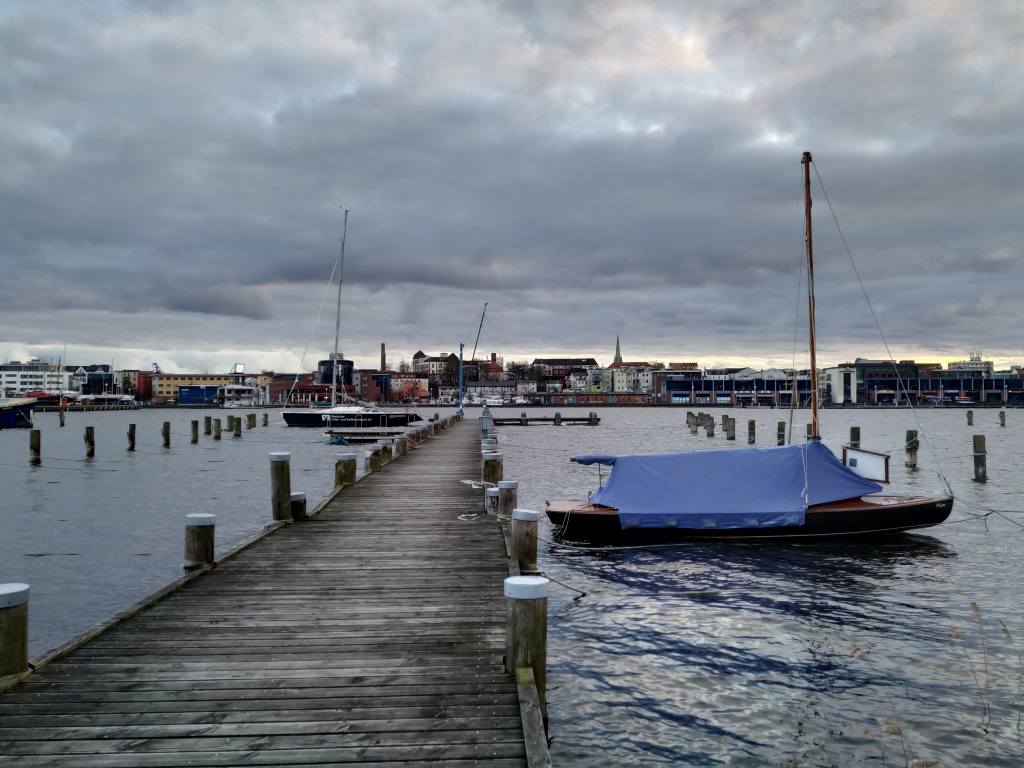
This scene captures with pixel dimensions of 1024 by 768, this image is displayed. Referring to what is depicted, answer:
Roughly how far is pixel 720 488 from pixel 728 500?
1.35 ft

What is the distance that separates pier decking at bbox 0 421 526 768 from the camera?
21.1ft

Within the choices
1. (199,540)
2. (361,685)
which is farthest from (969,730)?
Result: (199,540)

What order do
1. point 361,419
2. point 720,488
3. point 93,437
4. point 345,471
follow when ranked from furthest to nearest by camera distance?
point 361,419
point 93,437
point 345,471
point 720,488

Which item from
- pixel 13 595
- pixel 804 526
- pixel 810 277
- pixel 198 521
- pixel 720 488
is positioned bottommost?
pixel 804 526

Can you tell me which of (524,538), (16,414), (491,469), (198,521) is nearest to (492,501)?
(491,469)

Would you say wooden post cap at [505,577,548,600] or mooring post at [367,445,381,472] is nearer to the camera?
wooden post cap at [505,577,548,600]

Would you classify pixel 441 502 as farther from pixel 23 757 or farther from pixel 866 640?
pixel 23 757

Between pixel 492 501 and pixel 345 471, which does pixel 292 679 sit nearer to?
pixel 492 501

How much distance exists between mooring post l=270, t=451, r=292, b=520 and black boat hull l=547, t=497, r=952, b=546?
322 inches

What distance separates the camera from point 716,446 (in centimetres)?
6341

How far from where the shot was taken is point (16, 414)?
96812 mm

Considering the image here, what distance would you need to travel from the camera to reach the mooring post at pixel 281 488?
1744cm

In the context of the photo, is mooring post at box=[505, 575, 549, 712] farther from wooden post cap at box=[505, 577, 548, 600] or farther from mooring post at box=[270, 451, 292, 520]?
mooring post at box=[270, 451, 292, 520]

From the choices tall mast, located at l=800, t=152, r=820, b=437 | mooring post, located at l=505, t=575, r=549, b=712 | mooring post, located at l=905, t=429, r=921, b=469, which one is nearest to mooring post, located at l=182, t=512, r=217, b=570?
mooring post, located at l=505, t=575, r=549, b=712
